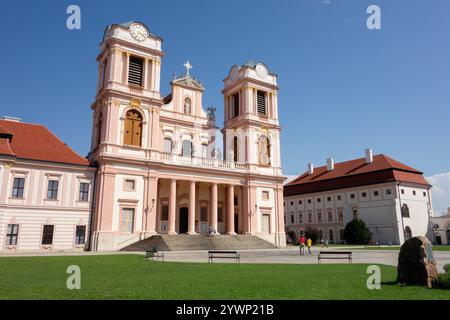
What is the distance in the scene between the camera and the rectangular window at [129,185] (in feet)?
110

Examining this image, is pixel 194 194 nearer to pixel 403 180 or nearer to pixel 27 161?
pixel 27 161

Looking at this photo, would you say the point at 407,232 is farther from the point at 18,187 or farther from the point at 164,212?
the point at 18,187

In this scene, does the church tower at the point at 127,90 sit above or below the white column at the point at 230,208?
above

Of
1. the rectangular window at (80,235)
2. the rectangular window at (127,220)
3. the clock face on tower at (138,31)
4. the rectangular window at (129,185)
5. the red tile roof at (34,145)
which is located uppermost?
the clock face on tower at (138,31)

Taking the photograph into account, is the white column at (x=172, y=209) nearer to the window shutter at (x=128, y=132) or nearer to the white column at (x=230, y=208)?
the window shutter at (x=128, y=132)

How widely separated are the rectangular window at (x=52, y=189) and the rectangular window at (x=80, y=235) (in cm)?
354

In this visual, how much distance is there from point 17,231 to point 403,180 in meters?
51.1

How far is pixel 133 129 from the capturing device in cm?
3544

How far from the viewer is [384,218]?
53281 millimetres

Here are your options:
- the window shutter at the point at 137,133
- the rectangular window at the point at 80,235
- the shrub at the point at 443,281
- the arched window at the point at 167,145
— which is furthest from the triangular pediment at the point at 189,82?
the shrub at the point at 443,281

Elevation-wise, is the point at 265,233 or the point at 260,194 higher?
the point at 260,194

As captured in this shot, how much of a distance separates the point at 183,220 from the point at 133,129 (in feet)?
38.4
